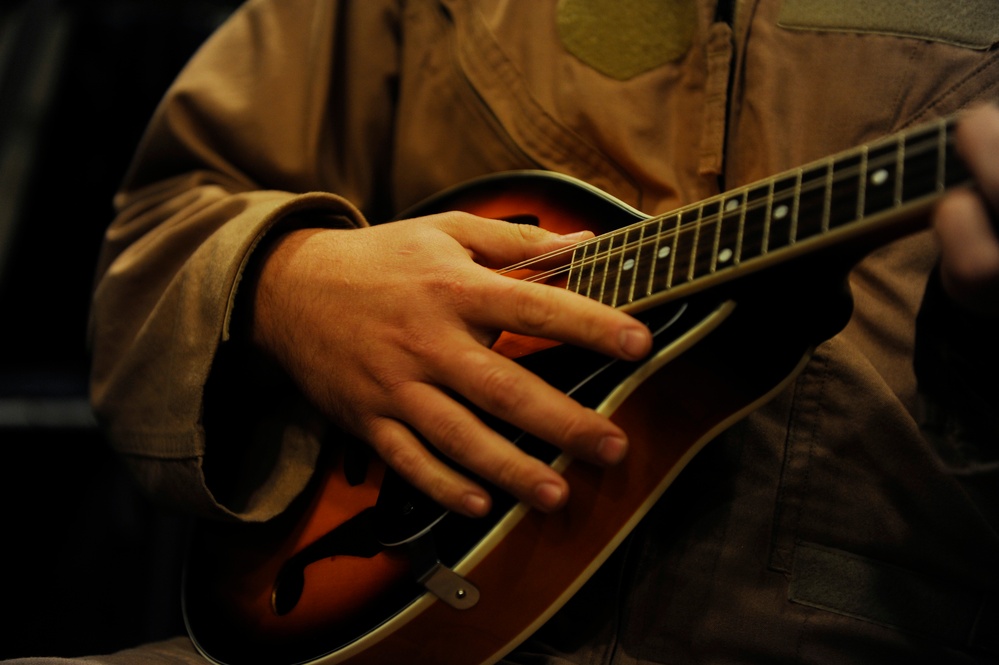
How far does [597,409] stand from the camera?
1.67 ft

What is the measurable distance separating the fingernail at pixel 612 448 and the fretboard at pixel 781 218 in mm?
97

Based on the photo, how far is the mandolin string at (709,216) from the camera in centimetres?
→ 40

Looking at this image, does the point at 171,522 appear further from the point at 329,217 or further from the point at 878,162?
the point at 878,162

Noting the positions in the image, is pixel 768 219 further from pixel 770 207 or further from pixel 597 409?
pixel 597 409

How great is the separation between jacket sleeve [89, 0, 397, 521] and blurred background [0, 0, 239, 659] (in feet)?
1.63

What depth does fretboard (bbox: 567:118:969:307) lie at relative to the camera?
0.39 metres

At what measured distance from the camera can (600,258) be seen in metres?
0.54

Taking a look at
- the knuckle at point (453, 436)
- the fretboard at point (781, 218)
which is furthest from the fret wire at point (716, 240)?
the knuckle at point (453, 436)

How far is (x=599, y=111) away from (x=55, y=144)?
1.11 meters

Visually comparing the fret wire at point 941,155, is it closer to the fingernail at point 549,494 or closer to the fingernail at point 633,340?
the fingernail at point 633,340

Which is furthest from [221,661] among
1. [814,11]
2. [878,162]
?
[814,11]

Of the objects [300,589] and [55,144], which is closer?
[300,589]

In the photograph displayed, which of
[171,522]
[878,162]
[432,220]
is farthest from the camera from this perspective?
[171,522]

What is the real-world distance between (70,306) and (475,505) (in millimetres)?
1098
